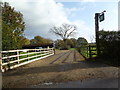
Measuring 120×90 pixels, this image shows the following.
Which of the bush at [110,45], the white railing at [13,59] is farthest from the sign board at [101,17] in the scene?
the white railing at [13,59]

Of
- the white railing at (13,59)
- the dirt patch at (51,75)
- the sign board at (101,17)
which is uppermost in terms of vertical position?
the sign board at (101,17)

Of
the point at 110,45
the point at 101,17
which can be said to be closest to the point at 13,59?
the point at 110,45

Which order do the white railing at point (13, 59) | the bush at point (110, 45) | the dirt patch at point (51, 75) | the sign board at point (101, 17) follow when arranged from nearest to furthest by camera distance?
1. the dirt patch at point (51, 75)
2. the white railing at point (13, 59)
3. the bush at point (110, 45)
4. the sign board at point (101, 17)

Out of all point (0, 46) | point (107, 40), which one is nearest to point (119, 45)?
point (107, 40)

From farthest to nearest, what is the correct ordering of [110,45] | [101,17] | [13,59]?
[101,17], [110,45], [13,59]

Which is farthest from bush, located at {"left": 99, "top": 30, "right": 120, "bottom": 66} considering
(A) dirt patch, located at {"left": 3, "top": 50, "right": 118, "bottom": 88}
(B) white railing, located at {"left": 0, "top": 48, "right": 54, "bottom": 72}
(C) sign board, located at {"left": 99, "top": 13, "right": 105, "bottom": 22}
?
(B) white railing, located at {"left": 0, "top": 48, "right": 54, "bottom": 72}

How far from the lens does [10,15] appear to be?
62.3 feet

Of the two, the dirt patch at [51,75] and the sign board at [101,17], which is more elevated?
the sign board at [101,17]

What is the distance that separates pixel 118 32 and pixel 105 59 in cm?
215

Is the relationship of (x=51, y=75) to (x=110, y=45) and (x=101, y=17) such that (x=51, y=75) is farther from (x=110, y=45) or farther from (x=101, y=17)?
(x=101, y=17)

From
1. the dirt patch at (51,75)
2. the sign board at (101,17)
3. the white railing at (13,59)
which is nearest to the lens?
the dirt patch at (51,75)

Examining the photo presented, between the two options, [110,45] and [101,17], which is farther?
[101,17]

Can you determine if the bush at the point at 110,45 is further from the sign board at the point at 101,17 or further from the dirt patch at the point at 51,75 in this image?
the dirt patch at the point at 51,75

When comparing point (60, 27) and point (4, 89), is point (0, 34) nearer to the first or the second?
point (4, 89)
